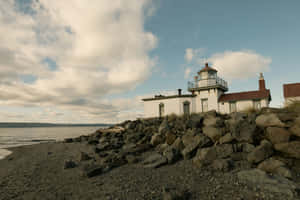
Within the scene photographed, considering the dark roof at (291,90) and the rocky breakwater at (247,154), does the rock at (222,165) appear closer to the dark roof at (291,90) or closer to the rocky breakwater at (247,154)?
the rocky breakwater at (247,154)

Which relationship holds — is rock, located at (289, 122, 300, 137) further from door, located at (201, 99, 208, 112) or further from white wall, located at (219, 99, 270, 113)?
door, located at (201, 99, 208, 112)

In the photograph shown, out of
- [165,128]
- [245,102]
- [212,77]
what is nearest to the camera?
[165,128]

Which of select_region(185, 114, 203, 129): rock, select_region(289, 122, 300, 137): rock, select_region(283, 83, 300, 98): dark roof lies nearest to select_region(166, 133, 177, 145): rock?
select_region(185, 114, 203, 129): rock

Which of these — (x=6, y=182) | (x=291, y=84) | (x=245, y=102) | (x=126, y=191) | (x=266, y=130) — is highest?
(x=291, y=84)

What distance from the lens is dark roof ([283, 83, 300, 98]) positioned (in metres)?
20.4

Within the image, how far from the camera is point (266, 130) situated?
7.81 m

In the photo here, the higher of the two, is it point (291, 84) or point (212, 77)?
point (212, 77)

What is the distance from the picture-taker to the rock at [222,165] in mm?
6469

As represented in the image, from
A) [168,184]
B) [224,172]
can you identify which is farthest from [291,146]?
[168,184]

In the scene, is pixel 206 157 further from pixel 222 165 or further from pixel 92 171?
pixel 92 171

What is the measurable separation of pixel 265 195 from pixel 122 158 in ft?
21.4

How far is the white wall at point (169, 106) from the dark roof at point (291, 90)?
462 inches

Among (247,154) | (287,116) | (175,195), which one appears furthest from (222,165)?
(287,116)

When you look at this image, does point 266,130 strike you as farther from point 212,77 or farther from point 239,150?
point 212,77
